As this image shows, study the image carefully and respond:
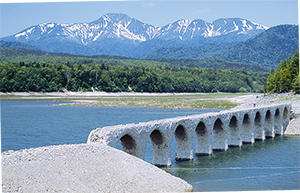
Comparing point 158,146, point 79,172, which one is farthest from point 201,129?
point 79,172

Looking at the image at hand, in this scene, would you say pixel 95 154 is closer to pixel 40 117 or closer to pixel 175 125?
pixel 175 125

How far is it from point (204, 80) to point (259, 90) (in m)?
36.3

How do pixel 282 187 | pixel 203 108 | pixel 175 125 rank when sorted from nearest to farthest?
pixel 282 187
pixel 175 125
pixel 203 108

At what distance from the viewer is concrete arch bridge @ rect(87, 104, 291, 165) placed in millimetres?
23750

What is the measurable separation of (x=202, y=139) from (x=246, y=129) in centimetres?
1033

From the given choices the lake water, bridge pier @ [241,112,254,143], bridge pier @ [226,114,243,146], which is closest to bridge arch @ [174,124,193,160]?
the lake water

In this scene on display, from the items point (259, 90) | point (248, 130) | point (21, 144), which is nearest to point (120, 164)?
point (21, 144)

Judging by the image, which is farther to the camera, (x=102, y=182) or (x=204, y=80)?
(x=204, y=80)

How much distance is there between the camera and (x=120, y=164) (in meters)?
18.8

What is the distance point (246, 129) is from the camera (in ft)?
137

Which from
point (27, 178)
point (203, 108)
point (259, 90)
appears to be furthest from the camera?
point (259, 90)

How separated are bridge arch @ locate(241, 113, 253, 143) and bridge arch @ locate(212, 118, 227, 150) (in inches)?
251

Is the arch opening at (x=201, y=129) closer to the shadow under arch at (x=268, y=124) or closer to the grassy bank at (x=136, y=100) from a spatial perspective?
the shadow under arch at (x=268, y=124)

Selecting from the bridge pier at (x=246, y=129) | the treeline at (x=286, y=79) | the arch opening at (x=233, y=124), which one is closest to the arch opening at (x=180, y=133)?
the arch opening at (x=233, y=124)
